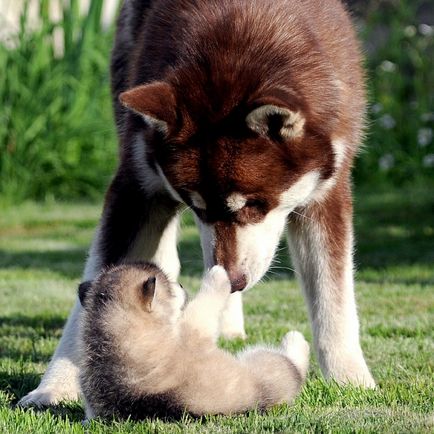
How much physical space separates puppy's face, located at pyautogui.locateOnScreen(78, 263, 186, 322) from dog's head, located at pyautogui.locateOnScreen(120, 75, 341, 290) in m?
0.44

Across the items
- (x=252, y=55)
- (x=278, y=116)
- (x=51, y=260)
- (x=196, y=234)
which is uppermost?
(x=252, y=55)

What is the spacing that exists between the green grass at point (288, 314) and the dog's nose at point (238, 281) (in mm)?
440

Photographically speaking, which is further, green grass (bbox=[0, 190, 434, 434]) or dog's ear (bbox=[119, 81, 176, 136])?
dog's ear (bbox=[119, 81, 176, 136])

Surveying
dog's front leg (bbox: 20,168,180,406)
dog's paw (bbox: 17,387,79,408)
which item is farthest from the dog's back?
dog's paw (bbox: 17,387,79,408)

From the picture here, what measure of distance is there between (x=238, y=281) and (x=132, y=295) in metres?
0.62

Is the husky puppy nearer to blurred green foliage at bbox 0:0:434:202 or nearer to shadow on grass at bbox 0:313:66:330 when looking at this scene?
shadow on grass at bbox 0:313:66:330

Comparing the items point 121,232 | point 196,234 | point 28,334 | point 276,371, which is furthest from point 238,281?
point 196,234

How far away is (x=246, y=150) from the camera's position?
370 centimetres

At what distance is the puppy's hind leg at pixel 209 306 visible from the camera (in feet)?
10.6

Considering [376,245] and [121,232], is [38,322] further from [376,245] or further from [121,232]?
[376,245]

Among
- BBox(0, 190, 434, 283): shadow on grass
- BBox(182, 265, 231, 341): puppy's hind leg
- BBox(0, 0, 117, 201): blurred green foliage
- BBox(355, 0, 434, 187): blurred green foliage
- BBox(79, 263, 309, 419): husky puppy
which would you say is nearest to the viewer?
BBox(79, 263, 309, 419): husky puppy

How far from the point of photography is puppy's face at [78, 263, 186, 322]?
316 centimetres

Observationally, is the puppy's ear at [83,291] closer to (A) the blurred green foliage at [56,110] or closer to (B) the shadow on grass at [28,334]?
(B) the shadow on grass at [28,334]

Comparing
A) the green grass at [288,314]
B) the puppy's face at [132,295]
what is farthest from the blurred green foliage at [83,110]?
the puppy's face at [132,295]
